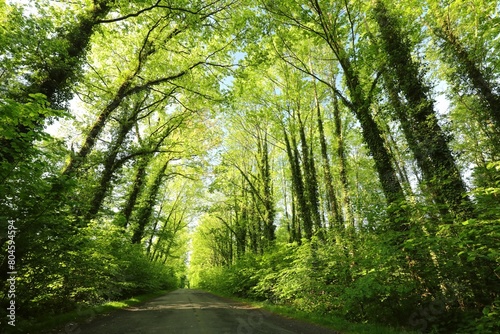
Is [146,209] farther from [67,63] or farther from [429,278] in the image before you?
[429,278]

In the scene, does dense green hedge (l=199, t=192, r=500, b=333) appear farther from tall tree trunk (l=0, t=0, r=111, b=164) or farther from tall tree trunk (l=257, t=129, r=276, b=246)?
tall tree trunk (l=257, t=129, r=276, b=246)

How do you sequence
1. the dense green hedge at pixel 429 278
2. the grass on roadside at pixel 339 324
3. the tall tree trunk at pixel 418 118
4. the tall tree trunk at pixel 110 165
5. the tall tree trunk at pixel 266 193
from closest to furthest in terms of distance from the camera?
1. the dense green hedge at pixel 429 278
2. the grass on roadside at pixel 339 324
3. the tall tree trunk at pixel 418 118
4. the tall tree trunk at pixel 110 165
5. the tall tree trunk at pixel 266 193

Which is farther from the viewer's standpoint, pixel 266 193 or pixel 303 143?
pixel 266 193

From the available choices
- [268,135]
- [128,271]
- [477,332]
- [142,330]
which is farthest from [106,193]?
[477,332]

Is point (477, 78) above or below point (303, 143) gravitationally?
below

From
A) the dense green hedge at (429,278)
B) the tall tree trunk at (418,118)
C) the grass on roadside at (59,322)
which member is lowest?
the grass on roadside at (59,322)

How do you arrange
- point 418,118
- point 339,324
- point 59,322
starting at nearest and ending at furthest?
point 59,322
point 339,324
point 418,118

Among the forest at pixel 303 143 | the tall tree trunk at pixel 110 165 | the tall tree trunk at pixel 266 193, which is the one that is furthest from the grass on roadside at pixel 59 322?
the tall tree trunk at pixel 266 193

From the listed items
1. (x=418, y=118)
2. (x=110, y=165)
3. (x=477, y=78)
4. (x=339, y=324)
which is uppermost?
(x=477, y=78)

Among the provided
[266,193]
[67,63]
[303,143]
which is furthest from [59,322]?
[266,193]

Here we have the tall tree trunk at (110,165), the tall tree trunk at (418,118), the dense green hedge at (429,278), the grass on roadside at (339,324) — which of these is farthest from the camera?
the tall tree trunk at (110,165)

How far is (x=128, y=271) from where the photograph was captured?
52.9 ft

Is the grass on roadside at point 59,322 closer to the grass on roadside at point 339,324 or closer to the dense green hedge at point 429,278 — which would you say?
the grass on roadside at point 339,324

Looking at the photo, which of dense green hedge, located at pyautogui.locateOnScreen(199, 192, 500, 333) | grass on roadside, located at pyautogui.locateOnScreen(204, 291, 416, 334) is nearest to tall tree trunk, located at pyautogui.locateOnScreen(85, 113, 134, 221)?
grass on roadside, located at pyautogui.locateOnScreen(204, 291, 416, 334)
